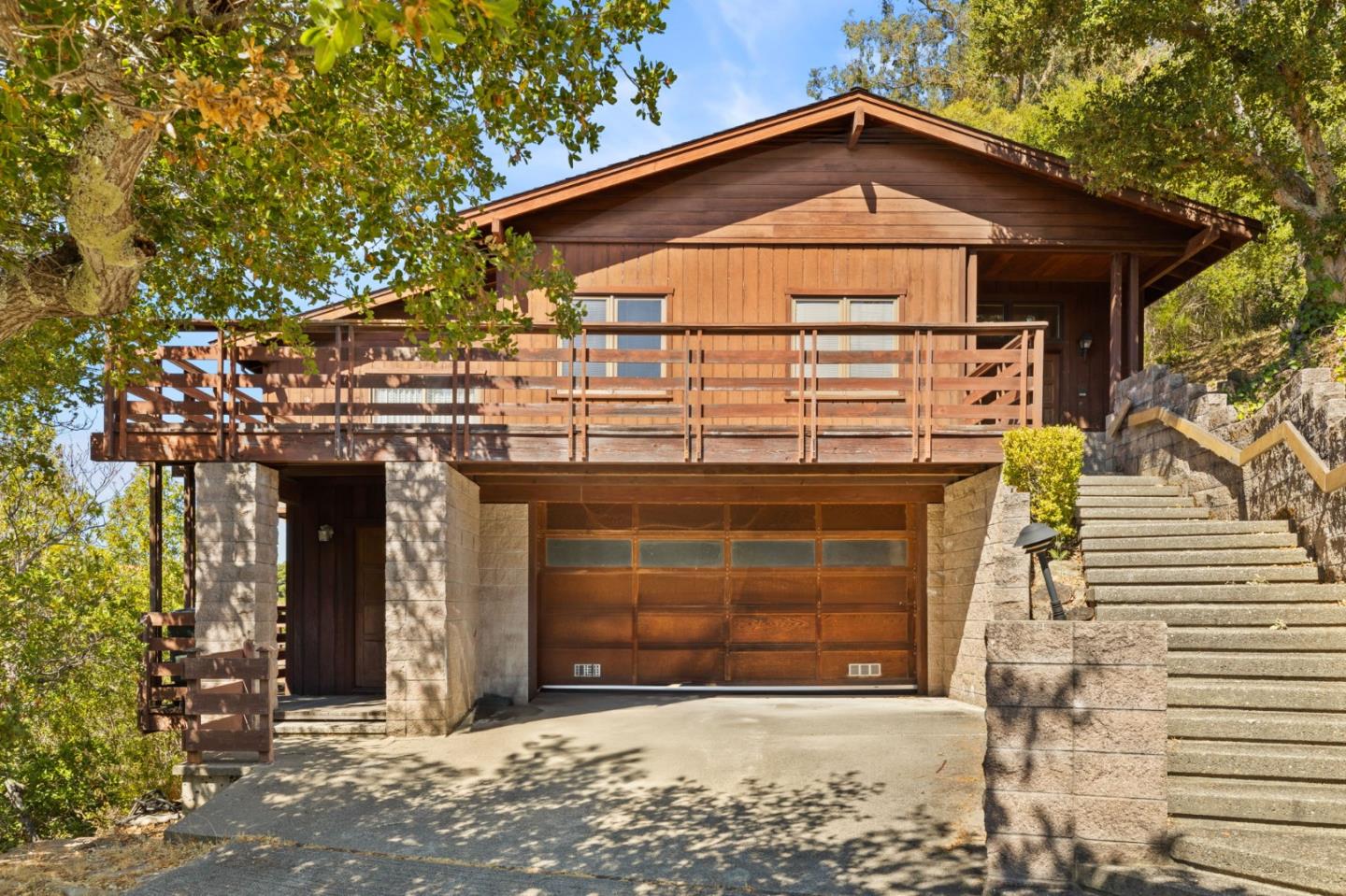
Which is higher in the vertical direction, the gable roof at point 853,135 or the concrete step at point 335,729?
the gable roof at point 853,135

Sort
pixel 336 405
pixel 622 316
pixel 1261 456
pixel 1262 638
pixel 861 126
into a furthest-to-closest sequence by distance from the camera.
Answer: pixel 622 316
pixel 861 126
pixel 336 405
pixel 1261 456
pixel 1262 638

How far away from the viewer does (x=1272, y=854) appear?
173 inches

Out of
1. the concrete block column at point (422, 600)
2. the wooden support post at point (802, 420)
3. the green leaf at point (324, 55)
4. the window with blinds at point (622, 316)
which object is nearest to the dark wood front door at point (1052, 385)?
the wooden support post at point (802, 420)

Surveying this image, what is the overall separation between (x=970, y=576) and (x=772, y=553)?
9.17ft

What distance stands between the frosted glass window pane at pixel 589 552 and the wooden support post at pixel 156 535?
180 inches

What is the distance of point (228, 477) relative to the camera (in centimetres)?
868

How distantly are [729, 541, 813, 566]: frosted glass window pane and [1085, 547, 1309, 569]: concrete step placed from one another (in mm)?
4487

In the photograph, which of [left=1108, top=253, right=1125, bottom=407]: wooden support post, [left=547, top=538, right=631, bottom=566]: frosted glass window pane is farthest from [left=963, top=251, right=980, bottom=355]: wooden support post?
[left=547, top=538, right=631, bottom=566]: frosted glass window pane

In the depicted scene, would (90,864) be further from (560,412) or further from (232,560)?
(560,412)

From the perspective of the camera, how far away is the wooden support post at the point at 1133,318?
464 inches

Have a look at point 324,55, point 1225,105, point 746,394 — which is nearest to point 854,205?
point 746,394

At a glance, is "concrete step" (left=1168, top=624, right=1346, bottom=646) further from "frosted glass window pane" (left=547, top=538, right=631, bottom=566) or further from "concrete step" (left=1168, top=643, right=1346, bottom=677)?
"frosted glass window pane" (left=547, top=538, right=631, bottom=566)

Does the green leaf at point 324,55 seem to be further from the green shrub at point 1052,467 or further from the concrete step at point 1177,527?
the concrete step at point 1177,527

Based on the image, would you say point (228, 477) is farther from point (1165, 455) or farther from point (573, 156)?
point (1165, 455)
